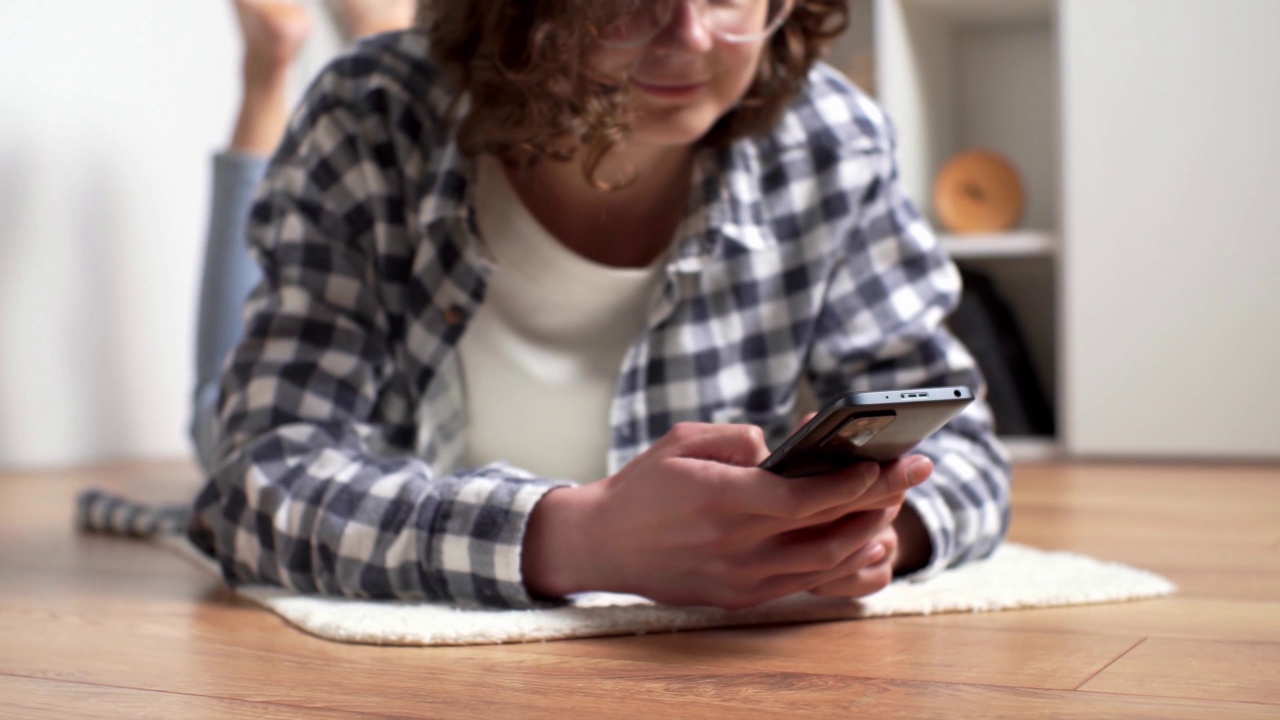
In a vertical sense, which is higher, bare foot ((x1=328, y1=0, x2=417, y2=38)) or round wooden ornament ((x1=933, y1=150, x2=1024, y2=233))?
bare foot ((x1=328, y1=0, x2=417, y2=38))

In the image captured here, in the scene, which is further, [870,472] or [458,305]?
[458,305]

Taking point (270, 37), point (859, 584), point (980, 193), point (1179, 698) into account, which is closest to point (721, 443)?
point (859, 584)

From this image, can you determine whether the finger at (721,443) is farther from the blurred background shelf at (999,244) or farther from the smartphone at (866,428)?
the blurred background shelf at (999,244)

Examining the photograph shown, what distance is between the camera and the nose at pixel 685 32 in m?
0.93

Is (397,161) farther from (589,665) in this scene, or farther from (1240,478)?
(1240,478)

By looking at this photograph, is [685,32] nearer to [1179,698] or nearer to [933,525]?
[933,525]

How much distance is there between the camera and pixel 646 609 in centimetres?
86

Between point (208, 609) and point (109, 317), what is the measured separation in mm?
1528

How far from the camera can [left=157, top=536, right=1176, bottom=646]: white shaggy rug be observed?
814mm

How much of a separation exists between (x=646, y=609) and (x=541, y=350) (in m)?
0.36

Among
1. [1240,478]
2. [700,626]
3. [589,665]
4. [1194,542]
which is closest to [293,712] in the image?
[589,665]

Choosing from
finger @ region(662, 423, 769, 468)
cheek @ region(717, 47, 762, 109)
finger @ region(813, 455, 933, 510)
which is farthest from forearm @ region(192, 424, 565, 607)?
cheek @ region(717, 47, 762, 109)

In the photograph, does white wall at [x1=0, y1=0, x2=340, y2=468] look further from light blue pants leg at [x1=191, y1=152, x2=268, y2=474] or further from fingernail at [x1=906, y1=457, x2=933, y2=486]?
fingernail at [x1=906, y1=457, x2=933, y2=486]

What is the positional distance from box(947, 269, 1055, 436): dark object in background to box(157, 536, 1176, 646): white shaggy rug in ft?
4.27
